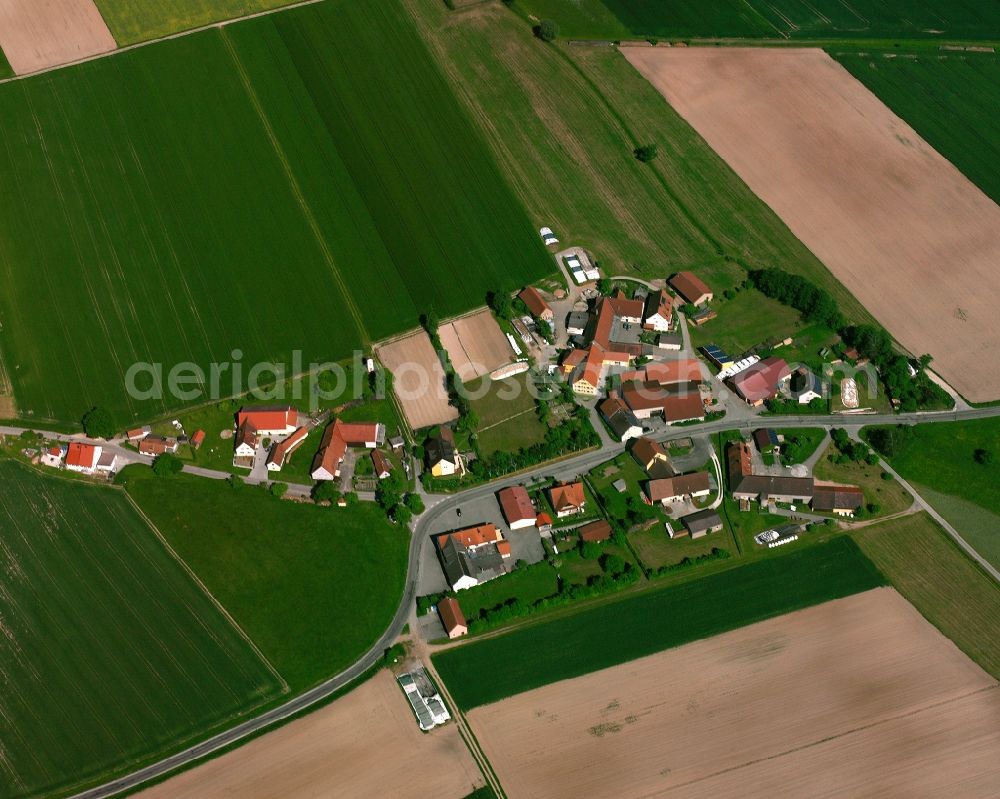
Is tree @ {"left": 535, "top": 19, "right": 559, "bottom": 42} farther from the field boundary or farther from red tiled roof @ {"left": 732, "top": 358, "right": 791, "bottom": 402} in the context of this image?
the field boundary

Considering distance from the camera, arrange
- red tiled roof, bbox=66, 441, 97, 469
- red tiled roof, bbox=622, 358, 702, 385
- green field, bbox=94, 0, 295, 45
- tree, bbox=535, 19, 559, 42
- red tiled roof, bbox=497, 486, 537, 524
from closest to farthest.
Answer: red tiled roof, bbox=497, 486, 537, 524 < red tiled roof, bbox=66, 441, 97, 469 < red tiled roof, bbox=622, 358, 702, 385 < green field, bbox=94, 0, 295, 45 < tree, bbox=535, 19, 559, 42

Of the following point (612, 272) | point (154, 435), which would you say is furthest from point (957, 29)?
point (154, 435)

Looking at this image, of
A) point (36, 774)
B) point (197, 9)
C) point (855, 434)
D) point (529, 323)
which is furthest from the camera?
point (197, 9)

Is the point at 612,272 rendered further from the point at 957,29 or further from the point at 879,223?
→ the point at 957,29

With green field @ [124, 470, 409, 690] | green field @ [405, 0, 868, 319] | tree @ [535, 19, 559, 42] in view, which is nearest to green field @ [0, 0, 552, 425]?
green field @ [405, 0, 868, 319]

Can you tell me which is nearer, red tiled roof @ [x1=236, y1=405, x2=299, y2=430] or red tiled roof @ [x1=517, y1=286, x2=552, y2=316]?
red tiled roof @ [x1=236, y1=405, x2=299, y2=430]

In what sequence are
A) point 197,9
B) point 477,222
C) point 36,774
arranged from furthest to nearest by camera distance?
point 197,9 < point 477,222 < point 36,774

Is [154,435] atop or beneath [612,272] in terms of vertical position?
atop
